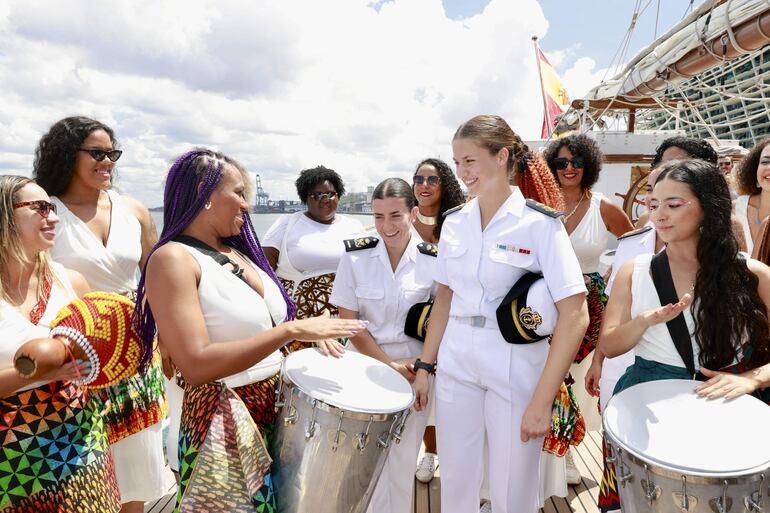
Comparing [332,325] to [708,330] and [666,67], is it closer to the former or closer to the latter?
[708,330]

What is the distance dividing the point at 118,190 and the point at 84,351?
176 cm

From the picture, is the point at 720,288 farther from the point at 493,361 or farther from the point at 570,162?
the point at 570,162

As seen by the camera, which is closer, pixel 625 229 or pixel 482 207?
pixel 482 207

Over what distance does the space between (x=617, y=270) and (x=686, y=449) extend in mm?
1023

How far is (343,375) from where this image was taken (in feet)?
6.45

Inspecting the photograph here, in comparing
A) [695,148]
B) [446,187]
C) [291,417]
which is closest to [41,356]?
[291,417]

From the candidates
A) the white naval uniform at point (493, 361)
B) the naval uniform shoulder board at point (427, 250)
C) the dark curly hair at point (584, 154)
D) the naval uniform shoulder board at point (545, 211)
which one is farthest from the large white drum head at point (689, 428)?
the dark curly hair at point (584, 154)

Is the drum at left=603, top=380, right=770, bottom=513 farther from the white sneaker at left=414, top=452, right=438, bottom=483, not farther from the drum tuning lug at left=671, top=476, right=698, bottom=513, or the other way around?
the white sneaker at left=414, top=452, right=438, bottom=483

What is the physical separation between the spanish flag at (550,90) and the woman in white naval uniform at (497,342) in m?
15.1

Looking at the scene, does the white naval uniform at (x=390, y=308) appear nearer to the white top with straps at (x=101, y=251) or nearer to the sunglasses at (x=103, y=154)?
the white top with straps at (x=101, y=251)

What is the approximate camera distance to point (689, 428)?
5.12 feet

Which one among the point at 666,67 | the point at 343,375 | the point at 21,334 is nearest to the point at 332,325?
the point at 343,375

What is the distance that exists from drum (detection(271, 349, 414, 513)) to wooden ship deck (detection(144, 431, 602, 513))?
1240 millimetres

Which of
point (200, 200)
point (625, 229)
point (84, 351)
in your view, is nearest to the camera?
point (84, 351)
